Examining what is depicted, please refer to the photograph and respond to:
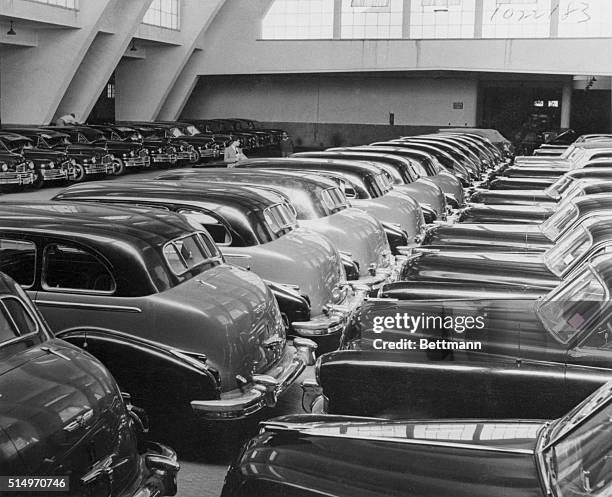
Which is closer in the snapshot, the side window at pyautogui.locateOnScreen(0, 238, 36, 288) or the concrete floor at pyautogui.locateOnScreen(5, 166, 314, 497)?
the concrete floor at pyautogui.locateOnScreen(5, 166, 314, 497)

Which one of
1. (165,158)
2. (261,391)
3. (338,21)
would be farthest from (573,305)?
(338,21)

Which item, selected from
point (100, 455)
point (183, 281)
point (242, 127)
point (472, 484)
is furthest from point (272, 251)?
point (242, 127)

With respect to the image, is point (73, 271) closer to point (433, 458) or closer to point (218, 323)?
point (218, 323)

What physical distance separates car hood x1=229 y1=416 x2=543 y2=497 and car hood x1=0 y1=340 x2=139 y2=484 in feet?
2.74

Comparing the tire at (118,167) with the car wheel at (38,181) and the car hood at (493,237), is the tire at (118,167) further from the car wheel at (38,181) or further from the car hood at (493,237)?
the car hood at (493,237)

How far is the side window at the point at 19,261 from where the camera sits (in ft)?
20.5

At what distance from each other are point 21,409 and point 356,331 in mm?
2727

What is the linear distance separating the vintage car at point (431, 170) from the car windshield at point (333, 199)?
477cm

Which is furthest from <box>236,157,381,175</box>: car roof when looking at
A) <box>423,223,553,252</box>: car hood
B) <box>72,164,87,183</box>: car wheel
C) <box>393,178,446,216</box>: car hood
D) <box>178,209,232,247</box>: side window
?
<box>72,164,87,183</box>: car wheel

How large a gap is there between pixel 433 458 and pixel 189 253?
376cm

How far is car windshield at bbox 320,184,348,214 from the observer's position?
1111 centimetres

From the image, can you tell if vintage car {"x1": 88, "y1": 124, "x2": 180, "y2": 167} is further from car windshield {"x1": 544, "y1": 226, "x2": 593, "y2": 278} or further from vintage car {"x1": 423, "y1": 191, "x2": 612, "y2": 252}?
car windshield {"x1": 544, "y1": 226, "x2": 593, "y2": 278}

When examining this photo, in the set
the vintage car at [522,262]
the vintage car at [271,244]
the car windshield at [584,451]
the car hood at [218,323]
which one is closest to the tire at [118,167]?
the vintage car at [271,244]

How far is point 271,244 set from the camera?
870 cm
